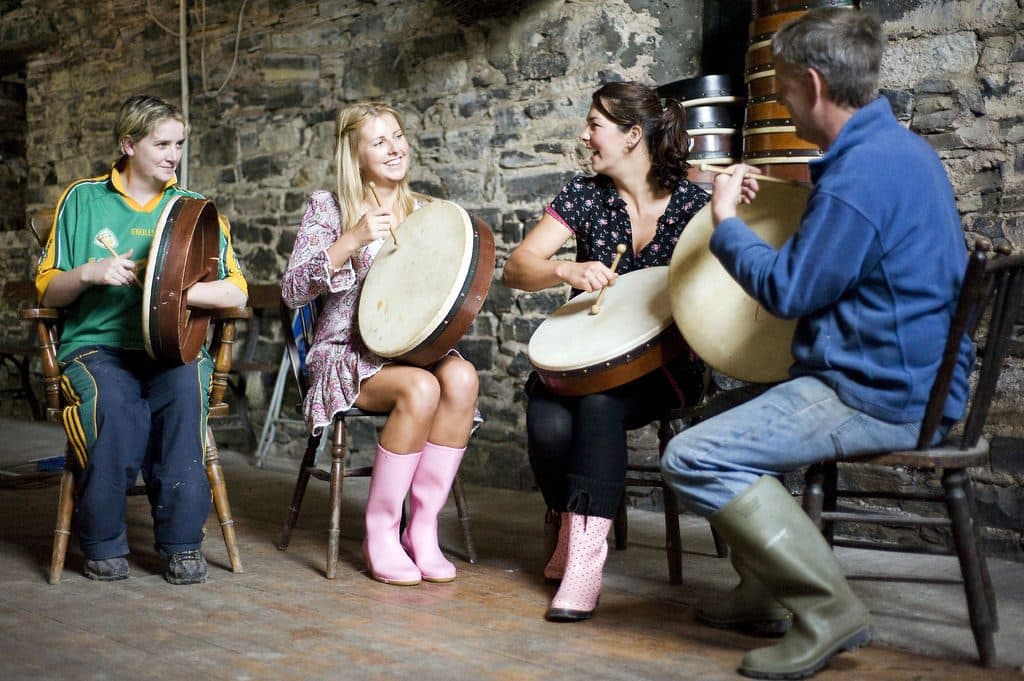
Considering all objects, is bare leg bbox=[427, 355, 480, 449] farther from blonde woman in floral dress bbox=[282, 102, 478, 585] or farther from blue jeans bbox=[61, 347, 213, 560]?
blue jeans bbox=[61, 347, 213, 560]

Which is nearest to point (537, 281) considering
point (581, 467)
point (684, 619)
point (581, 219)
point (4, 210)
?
point (581, 219)

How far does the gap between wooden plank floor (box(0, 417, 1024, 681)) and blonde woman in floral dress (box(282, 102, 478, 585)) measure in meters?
0.17

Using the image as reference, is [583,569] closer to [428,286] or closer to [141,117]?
[428,286]

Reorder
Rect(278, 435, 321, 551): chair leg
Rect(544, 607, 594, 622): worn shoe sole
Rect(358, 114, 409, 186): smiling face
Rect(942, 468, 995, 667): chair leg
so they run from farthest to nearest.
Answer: Rect(278, 435, 321, 551): chair leg
Rect(358, 114, 409, 186): smiling face
Rect(544, 607, 594, 622): worn shoe sole
Rect(942, 468, 995, 667): chair leg

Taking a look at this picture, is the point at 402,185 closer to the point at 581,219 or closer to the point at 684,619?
the point at 581,219

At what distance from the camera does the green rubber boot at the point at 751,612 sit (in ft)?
8.19

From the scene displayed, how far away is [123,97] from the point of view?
22.7 ft

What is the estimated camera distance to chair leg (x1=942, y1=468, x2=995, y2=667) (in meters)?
2.20

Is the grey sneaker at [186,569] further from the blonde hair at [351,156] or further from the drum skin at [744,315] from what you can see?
the drum skin at [744,315]

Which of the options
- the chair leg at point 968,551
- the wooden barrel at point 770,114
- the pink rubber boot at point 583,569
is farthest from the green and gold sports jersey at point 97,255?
the chair leg at point 968,551

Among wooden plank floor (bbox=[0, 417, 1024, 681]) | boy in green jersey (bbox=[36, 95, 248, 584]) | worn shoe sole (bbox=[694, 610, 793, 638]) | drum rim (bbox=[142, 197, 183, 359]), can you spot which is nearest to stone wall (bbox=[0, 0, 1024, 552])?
wooden plank floor (bbox=[0, 417, 1024, 681])

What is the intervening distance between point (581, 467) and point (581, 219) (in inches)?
28.9

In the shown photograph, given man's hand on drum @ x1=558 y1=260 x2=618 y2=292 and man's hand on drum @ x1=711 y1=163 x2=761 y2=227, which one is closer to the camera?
man's hand on drum @ x1=711 y1=163 x2=761 y2=227

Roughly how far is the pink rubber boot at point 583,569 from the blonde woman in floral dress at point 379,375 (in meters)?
0.51
